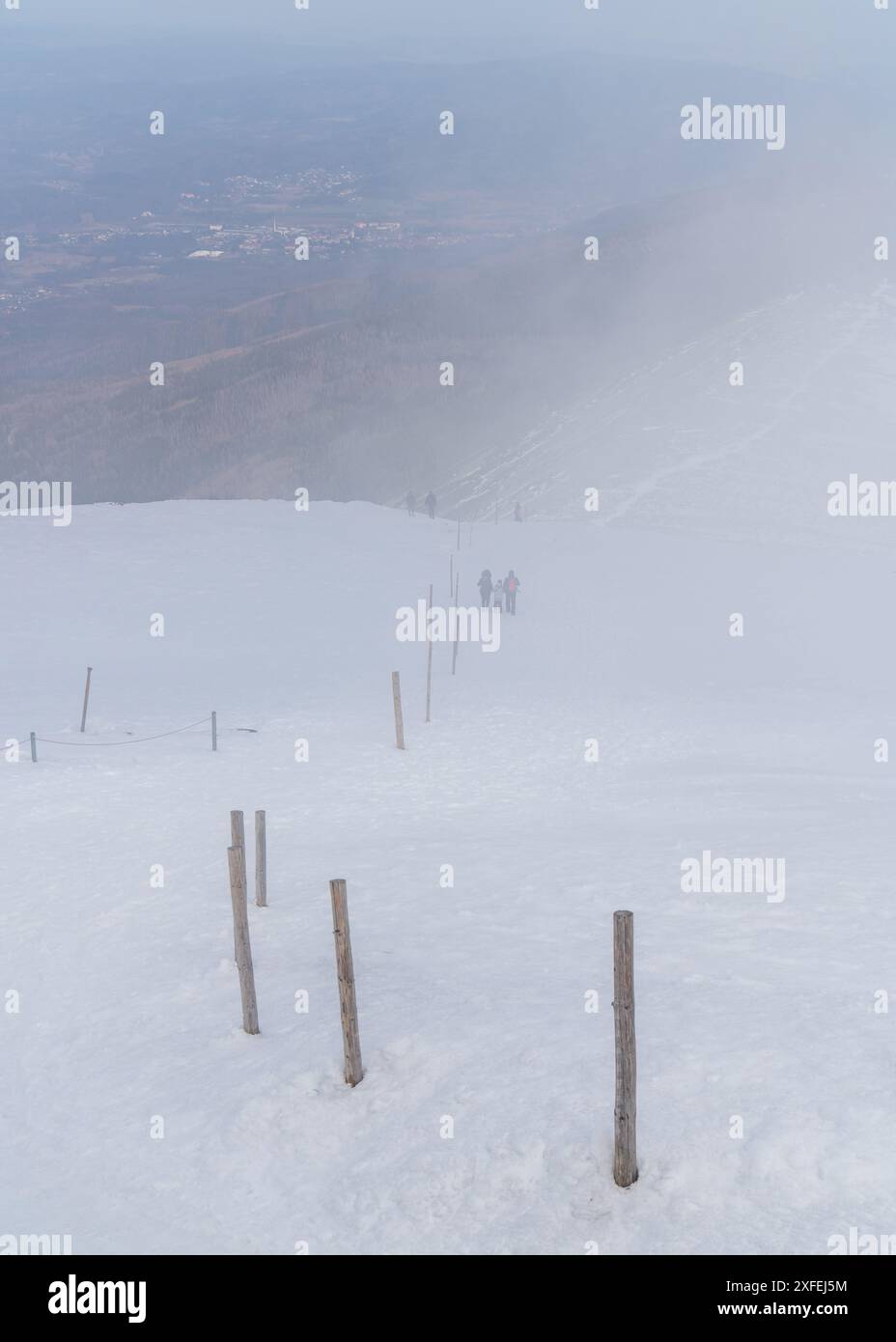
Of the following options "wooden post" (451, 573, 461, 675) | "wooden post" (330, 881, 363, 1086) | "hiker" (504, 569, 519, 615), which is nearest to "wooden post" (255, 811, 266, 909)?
"wooden post" (330, 881, 363, 1086)

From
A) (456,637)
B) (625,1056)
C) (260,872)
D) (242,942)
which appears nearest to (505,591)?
(456,637)

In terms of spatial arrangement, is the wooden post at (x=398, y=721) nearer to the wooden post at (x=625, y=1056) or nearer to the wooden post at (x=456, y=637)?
the wooden post at (x=456, y=637)

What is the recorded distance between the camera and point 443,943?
12297 millimetres

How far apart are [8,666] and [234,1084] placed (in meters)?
19.0

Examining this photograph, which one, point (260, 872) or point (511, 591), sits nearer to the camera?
point (260, 872)

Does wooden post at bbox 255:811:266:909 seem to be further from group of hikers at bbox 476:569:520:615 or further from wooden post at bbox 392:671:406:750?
group of hikers at bbox 476:569:520:615

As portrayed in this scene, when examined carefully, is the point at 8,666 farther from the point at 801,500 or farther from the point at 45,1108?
the point at 801,500

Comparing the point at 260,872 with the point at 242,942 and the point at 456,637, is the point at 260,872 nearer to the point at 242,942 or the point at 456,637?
the point at 242,942

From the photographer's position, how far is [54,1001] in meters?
12.2

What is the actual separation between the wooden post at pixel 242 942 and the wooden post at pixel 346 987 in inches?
50.2

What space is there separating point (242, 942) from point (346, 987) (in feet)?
4.74

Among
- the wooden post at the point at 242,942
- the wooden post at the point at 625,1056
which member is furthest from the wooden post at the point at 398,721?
the wooden post at the point at 625,1056

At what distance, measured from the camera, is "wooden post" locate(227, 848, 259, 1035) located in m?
10.4

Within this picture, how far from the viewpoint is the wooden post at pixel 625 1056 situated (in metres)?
7.63
